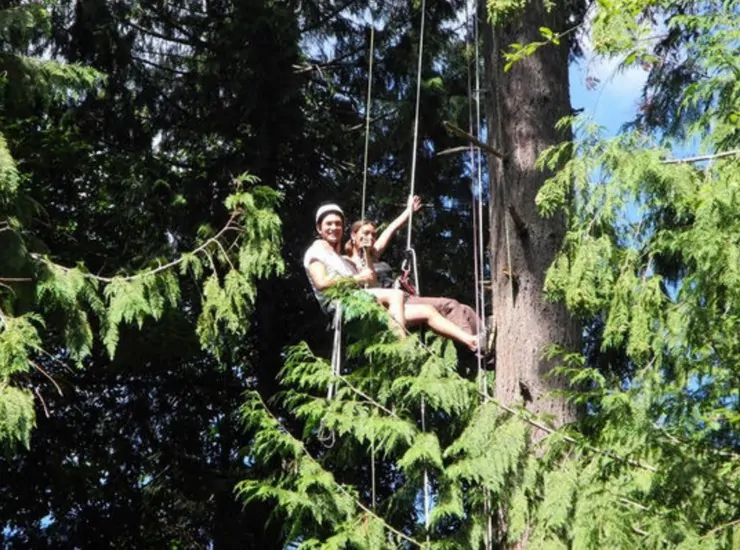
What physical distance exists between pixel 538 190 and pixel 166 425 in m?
6.12

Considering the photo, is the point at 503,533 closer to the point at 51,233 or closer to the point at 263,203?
the point at 263,203

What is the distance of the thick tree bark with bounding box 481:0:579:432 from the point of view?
6.13 meters

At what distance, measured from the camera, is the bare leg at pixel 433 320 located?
7.02m

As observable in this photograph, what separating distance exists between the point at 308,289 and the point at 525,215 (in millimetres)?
5465

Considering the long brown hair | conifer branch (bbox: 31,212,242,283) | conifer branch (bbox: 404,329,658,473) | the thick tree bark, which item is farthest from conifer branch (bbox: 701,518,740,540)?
conifer branch (bbox: 31,212,242,283)

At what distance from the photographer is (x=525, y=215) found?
20.8 feet

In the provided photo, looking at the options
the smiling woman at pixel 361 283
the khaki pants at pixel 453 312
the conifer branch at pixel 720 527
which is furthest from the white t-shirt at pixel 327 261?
the conifer branch at pixel 720 527

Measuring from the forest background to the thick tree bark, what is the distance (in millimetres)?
26

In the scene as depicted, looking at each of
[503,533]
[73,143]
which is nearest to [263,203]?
[503,533]

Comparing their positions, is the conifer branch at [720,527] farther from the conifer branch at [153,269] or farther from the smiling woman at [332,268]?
the conifer branch at [153,269]

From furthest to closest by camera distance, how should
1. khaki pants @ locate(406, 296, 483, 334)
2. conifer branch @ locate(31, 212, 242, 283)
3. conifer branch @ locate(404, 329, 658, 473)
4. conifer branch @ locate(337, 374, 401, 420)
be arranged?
conifer branch @ locate(31, 212, 242, 283) → khaki pants @ locate(406, 296, 483, 334) → conifer branch @ locate(337, 374, 401, 420) → conifer branch @ locate(404, 329, 658, 473)

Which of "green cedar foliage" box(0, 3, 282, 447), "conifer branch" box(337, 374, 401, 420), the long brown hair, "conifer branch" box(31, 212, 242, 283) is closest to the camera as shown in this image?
"conifer branch" box(337, 374, 401, 420)

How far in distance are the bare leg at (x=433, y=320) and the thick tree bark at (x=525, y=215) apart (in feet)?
2.05

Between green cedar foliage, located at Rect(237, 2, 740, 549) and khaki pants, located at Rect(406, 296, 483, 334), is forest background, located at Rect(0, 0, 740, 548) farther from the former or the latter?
khaki pants, located at Rect(406, 296, 483, 334)
